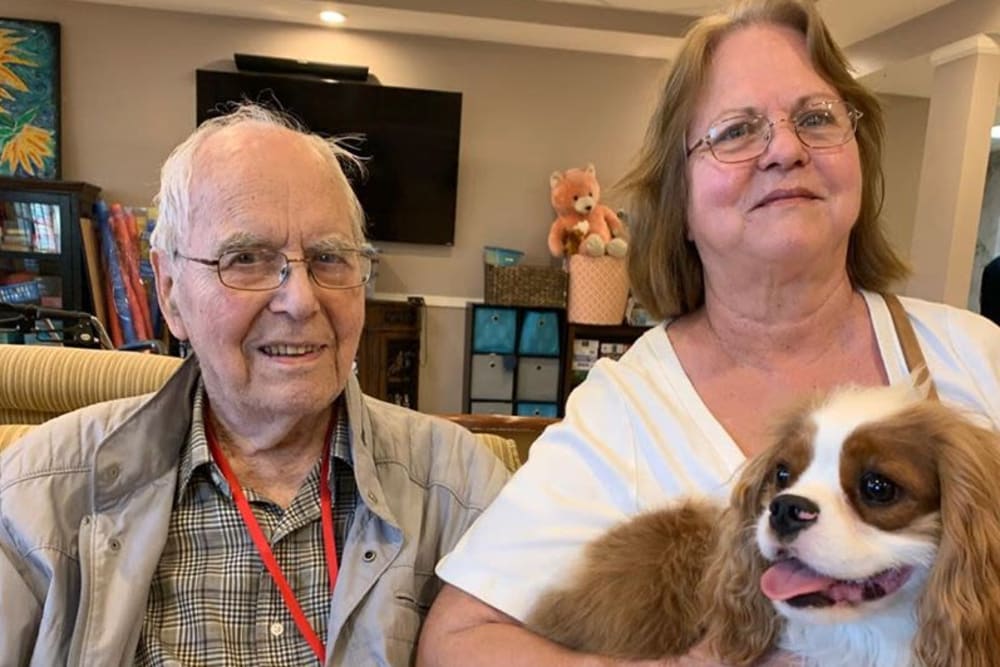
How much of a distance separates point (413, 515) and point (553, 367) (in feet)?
11.9

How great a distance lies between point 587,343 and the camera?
189 inches

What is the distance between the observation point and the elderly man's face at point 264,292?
1.12m

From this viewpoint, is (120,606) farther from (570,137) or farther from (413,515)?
(570,137)

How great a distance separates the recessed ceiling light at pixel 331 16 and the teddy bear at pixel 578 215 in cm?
158

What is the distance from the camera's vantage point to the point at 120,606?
3.37 ft

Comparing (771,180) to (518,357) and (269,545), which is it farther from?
(518,357)

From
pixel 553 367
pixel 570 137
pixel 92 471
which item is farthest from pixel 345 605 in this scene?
pixel 570 137

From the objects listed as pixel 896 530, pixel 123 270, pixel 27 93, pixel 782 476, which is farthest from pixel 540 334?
pixel 896 530

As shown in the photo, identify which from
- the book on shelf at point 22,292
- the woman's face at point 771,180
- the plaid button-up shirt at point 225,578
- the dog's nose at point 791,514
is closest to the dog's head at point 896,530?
the dog's nose at point 791,514

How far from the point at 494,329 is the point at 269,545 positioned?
370cm

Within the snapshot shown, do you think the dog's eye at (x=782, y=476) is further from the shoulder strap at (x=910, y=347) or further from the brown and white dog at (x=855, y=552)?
the shoulder strap at (x=910, y=347)

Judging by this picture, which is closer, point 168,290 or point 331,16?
point 168,290

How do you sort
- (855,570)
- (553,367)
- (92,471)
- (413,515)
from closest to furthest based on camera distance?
1. (855,570)
2. (92,471)
3. (413,515)
4. (553,367)

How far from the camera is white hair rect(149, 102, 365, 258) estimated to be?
1.15 metres
